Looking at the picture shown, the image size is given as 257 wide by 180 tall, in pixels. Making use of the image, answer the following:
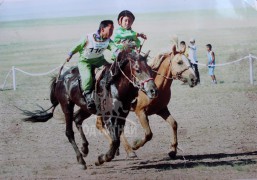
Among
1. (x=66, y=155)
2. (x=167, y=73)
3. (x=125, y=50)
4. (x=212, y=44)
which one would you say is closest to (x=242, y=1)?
(x=212, y=44)

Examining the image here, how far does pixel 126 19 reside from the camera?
8.88m

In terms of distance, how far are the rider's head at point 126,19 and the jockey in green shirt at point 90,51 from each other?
75cm

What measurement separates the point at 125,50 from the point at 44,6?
1862mm

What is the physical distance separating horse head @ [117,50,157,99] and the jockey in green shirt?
41 cm

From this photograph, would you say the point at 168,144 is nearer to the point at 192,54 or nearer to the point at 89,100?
the point at 89,100

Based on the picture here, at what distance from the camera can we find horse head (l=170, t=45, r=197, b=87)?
8555mm

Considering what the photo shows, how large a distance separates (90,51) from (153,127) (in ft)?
8.12

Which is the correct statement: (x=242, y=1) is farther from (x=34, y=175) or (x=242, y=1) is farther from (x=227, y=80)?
(x=34, y=175)

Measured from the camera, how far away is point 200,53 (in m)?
11.3

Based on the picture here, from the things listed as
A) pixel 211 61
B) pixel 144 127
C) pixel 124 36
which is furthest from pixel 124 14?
pixel 211 61

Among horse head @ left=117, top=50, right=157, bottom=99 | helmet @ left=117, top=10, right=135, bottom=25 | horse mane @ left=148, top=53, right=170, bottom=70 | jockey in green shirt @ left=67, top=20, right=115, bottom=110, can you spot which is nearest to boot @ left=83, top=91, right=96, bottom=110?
jockey in green shirt @ left=67, top=20, right=115, bottom=110

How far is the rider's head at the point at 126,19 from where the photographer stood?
8.86 metres

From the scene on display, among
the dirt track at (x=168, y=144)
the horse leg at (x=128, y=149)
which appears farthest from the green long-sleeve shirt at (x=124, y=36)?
the dirt track at (x=168, y=144)

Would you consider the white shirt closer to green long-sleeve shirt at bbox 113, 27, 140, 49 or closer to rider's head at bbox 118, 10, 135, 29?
rider's head at bbox 118, 10, 135, 29
